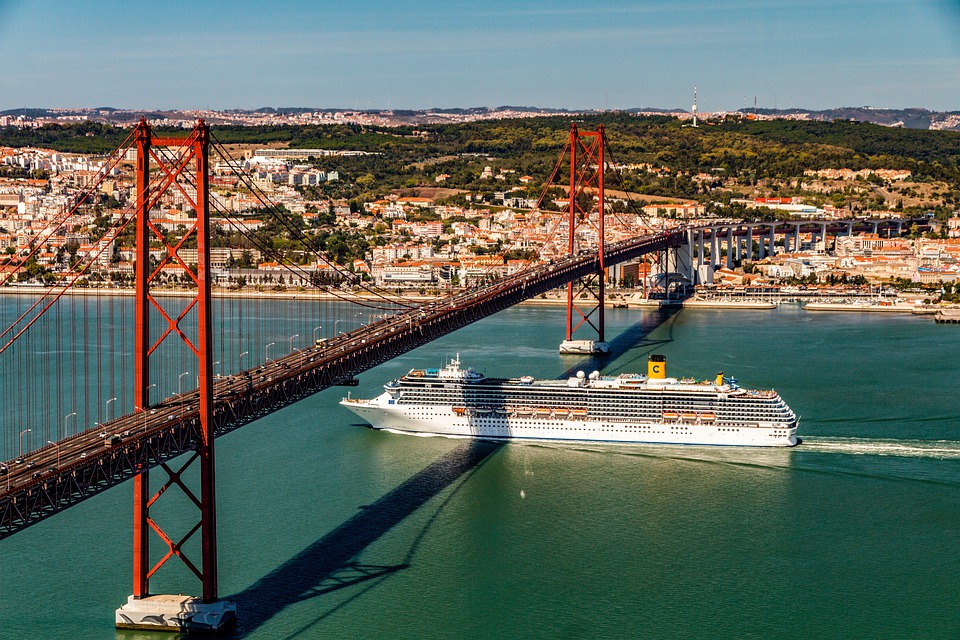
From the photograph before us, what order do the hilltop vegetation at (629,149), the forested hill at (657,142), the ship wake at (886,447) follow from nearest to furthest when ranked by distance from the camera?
1. the ship wake at (886,447)
2. the hilltop vegetation at (629,149)
3. the forested hill at (657,142)

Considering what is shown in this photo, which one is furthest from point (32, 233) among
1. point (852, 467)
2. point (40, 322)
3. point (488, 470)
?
point (852, 467)

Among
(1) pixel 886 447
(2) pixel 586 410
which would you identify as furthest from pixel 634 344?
(1) pixel 886 447

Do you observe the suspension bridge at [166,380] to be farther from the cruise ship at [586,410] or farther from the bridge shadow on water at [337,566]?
the cruise ship at [586,410]

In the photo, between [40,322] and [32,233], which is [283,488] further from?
[32,233]

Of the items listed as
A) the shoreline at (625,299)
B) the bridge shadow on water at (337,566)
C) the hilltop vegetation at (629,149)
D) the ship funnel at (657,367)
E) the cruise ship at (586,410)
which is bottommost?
the bridge shadow on water at (337,566)

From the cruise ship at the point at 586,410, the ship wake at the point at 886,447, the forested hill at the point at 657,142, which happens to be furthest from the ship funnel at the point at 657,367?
the forested hill at the point at 657,142

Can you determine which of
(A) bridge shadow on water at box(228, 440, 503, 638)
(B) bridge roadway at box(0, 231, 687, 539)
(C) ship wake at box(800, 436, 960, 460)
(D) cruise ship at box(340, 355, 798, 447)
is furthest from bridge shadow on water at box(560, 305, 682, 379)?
(A) bridge shadow on water at box(228, 440, 503, 638)
